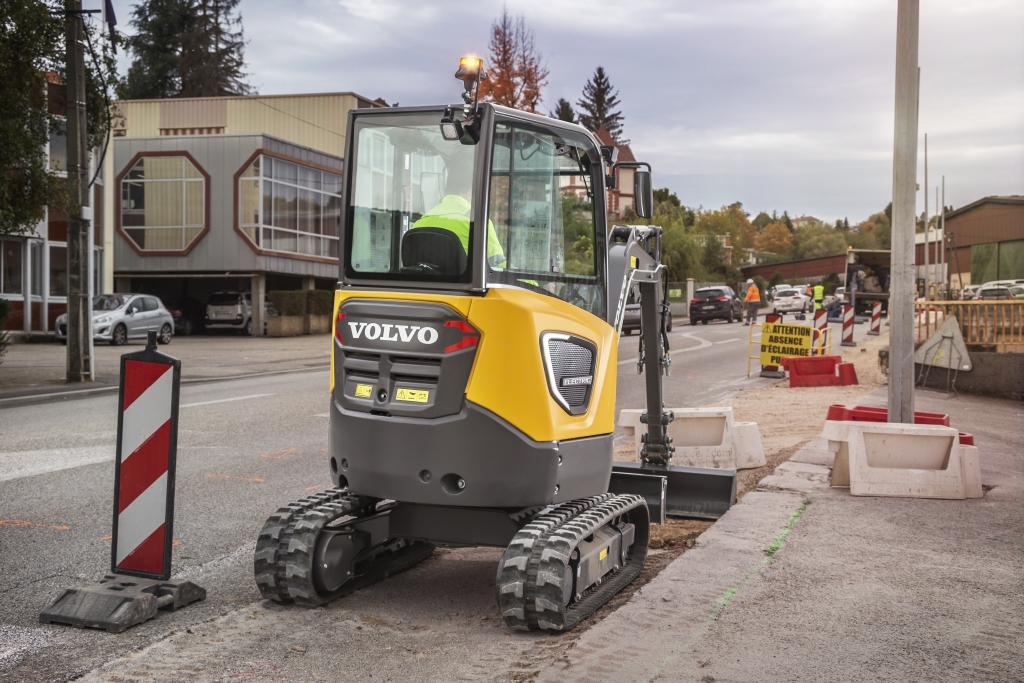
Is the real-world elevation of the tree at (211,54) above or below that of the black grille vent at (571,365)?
above

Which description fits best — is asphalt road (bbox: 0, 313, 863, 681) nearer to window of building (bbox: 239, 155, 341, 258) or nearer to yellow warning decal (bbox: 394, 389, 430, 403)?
yellow warning decal (bbox: 394, 389, 430, 403)

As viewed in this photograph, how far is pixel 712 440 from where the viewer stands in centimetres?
967

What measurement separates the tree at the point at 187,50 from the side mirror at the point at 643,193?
211 ft

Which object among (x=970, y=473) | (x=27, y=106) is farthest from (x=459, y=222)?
(x=27, y=106)

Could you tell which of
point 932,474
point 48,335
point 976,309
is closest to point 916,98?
point 932,474

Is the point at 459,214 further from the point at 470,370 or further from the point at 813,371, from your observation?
the point at 813,371

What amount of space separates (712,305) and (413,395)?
131 feet

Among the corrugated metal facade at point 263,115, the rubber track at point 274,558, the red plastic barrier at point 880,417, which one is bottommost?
the rubber track at point 274,558

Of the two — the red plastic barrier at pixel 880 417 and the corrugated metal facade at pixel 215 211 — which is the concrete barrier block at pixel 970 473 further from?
the corrugated metal facade at pixel 215 211

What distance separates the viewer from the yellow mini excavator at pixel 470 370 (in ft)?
16.1

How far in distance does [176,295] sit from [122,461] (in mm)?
40045

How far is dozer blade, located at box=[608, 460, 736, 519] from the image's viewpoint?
759cm

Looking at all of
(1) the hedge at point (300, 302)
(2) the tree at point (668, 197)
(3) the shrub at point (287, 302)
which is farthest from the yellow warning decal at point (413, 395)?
(2) the tree at point (668, 197)

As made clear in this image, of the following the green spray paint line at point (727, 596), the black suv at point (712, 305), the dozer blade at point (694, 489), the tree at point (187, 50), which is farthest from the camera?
the tree at point (187, 50)
